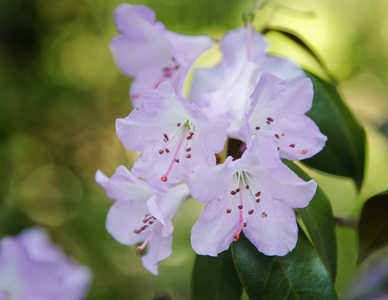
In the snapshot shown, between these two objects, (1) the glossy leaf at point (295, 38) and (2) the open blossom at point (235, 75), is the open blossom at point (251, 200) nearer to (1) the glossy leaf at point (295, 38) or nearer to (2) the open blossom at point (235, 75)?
(2) the open blossom at point (235, 75)

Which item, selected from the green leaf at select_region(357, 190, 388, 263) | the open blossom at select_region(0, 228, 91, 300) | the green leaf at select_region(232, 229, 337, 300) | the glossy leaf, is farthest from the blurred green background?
the green leaf at select_region(232, 229, 337, 300)

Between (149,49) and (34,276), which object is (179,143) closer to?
(149,49)

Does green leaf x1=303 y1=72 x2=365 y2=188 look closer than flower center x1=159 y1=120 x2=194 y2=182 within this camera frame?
No

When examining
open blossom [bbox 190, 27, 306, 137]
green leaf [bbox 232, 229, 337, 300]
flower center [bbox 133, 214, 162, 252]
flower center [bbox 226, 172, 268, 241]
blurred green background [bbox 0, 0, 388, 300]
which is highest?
open blossom [bbox 190, 27, 306, 137]

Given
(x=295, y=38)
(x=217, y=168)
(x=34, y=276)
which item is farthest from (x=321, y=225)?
(x=34, y=276)

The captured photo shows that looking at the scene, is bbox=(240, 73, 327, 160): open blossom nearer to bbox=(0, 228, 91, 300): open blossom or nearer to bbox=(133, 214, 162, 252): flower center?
bbox=(133, 214, 162, 252): flower center

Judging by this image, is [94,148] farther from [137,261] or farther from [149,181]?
[149,181]
